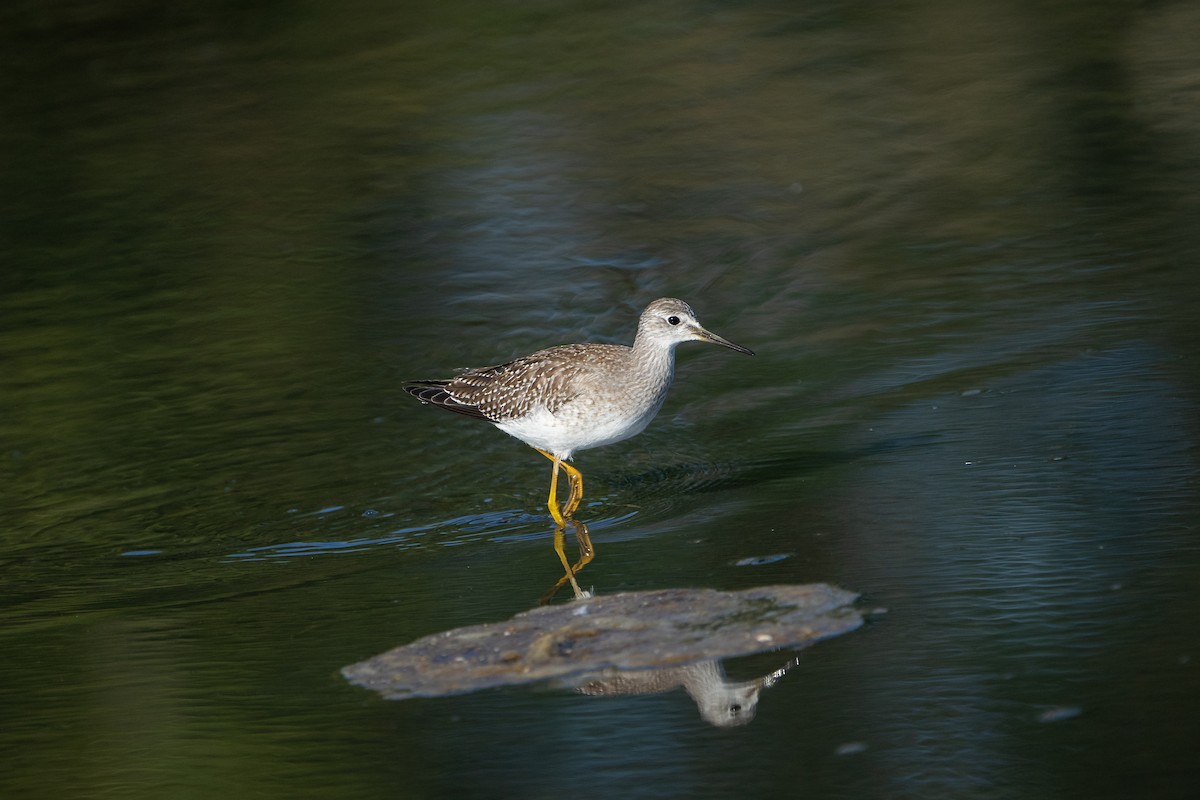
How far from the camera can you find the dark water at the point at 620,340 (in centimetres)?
542

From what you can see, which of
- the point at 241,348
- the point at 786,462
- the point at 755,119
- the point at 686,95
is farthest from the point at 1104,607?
the point at 686,95

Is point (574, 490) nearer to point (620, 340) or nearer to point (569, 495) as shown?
point (569, 495)

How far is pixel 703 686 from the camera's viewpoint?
5.57 m

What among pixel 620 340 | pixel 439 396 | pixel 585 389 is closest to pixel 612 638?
pixel 585 389

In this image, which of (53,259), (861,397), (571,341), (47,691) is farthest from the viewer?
(53,259)

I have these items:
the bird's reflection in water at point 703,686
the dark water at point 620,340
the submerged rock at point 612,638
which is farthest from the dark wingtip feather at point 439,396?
the bird's reflection in water at point 703,686

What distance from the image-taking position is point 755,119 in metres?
14.9

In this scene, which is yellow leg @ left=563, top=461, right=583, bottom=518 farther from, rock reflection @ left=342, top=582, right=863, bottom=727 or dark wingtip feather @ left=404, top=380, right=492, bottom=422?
rock reflection @ left=342, top=582, right=863, bottom=727

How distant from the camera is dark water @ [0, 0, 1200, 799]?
542 centimetres

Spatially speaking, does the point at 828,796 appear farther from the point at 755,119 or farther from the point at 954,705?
the point at 755,119

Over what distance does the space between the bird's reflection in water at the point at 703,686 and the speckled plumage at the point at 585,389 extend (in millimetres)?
2717

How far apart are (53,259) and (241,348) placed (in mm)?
3011

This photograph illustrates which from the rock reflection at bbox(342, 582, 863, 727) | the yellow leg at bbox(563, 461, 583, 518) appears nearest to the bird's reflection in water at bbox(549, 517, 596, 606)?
the yellow leg at bbox(563, 461, 583, 518)

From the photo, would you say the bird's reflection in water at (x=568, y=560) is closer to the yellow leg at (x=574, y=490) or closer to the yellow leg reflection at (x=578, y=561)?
the yellow leg reflection at (x=578, y=561)
